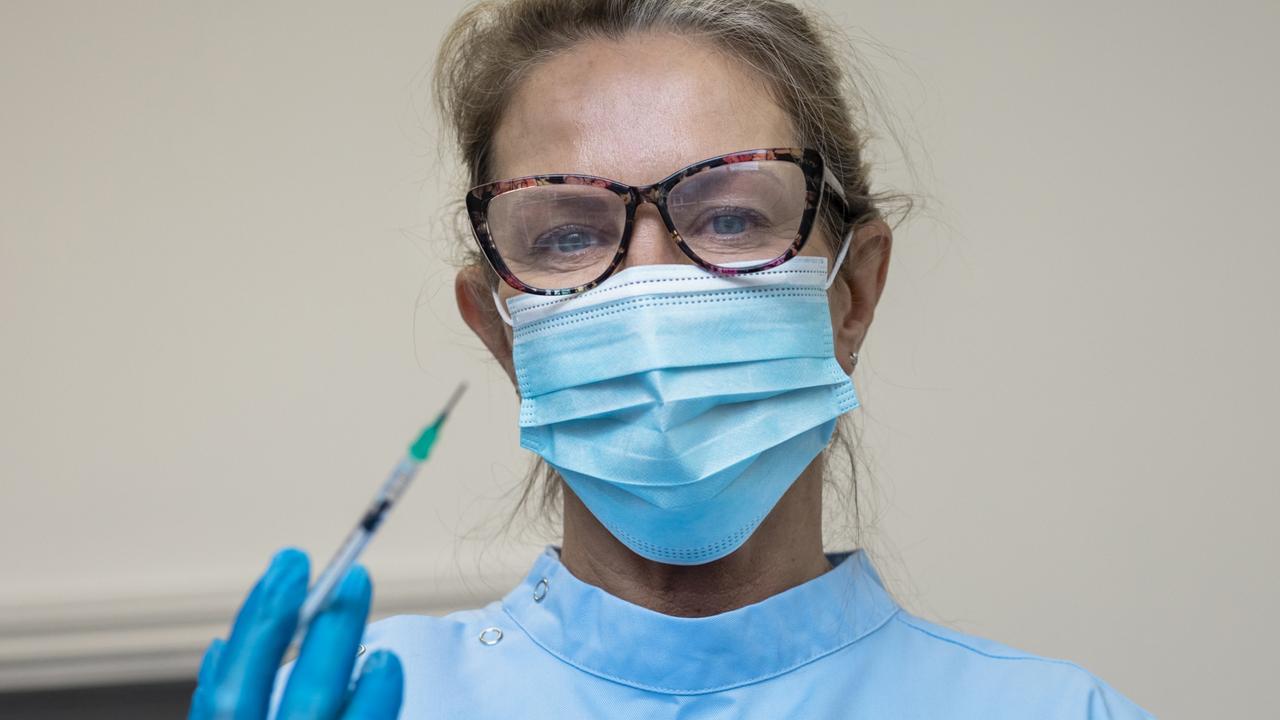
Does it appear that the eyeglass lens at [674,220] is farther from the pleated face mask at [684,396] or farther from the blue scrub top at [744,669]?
the blue scrub top at [744,669]

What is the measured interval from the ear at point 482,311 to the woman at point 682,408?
0.04 meters

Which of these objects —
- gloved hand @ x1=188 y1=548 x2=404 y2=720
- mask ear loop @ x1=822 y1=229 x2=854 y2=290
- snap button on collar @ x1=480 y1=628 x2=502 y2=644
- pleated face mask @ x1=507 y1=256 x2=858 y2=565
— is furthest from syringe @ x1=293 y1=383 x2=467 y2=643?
mask ear loop @ x1=822 y1=229 x2=854 y2=290

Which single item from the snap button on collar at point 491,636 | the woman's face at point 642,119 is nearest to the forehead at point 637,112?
the woman's face at point 642,119

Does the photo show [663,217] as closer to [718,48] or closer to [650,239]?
[650,239]

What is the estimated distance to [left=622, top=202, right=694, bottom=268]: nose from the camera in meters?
1.13

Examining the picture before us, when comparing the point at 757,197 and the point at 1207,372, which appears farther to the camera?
the point at 1207,372

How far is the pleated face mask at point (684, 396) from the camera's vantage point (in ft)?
3.56

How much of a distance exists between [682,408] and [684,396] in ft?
0.04

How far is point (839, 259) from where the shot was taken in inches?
48.5

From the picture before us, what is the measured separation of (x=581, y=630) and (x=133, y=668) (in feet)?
4.16

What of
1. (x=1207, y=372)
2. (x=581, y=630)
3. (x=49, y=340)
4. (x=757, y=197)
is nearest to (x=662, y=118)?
(x=757, y=197)

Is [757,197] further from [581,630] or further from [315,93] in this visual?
[315,93]

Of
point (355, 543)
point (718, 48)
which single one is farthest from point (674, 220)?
point (355, 543)

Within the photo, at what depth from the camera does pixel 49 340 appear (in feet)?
7.14
